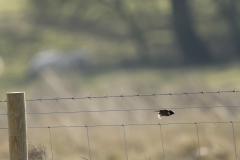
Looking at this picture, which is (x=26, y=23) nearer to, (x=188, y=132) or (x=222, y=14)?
(x=222, y=14)

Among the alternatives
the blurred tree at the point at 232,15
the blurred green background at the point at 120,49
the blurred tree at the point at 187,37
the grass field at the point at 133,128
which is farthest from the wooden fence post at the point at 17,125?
the blurred tree at the point at 232,15

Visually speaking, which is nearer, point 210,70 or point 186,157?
point 186,157

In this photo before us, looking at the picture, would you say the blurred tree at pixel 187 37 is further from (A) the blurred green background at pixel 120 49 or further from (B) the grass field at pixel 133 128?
(B) the grass field at pixel 133 128

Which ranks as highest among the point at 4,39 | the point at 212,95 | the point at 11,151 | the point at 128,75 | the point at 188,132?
the point at 4,39

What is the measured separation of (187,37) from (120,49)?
7.92 ft

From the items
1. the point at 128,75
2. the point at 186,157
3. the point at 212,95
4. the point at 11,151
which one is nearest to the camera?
the point at 11,151

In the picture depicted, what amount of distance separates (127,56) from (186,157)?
11910 mm

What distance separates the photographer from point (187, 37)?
20.9 meters

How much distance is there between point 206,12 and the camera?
21.9 m

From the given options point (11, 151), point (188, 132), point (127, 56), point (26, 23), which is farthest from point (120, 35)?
point (11, 151)

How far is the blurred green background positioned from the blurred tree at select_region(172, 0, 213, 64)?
31 millimetres

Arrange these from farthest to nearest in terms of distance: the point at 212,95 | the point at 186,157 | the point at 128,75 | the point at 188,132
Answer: the point at 128,75, the point at 212,95, the point at 188,132, the point at 186,157

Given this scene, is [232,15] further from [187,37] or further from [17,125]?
[17,125]

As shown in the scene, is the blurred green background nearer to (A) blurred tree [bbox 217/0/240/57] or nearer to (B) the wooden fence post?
(A) blurred tree [bbox 217/0/240/57]
